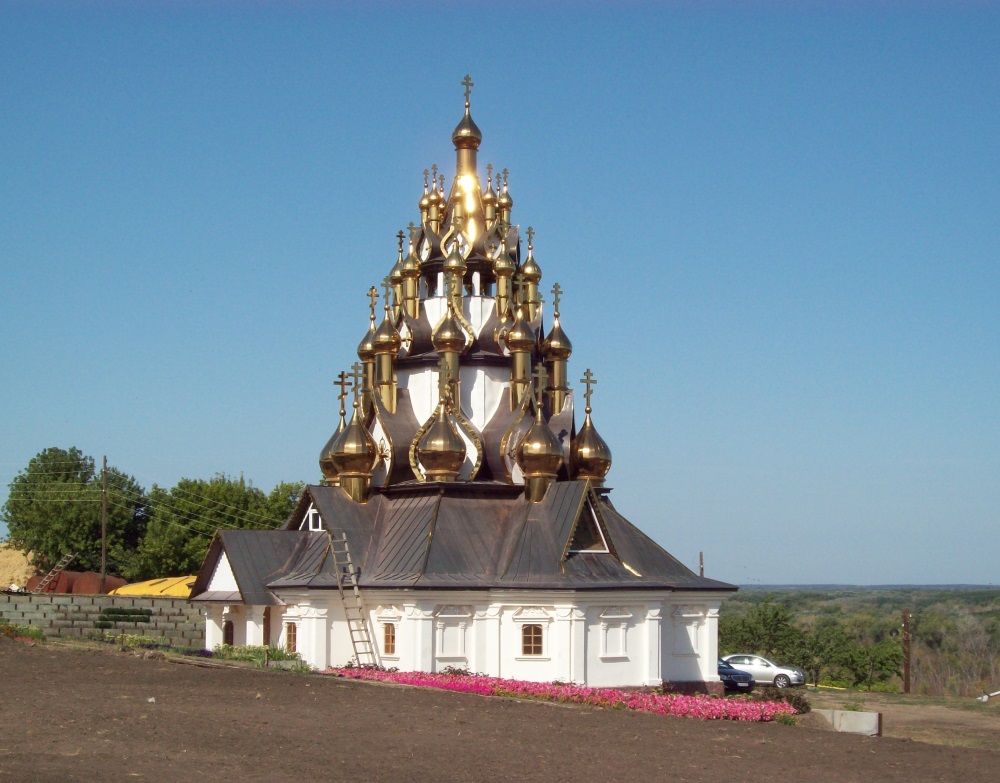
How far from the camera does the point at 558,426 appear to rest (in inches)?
1313

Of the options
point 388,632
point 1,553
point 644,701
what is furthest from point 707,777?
point 1,553

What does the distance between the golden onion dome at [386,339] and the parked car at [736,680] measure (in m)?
11.3

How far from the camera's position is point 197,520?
62781 mm

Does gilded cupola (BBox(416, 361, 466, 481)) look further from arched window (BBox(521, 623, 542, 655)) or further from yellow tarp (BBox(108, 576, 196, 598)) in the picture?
yellow tarp (BBox(108, 576, 196, 598))

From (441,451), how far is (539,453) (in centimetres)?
222

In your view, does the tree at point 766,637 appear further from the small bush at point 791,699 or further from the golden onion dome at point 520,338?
the golden onion dome at point 520,338

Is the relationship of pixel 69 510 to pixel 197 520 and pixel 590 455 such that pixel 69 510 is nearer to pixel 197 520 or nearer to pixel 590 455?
pixel 197 520

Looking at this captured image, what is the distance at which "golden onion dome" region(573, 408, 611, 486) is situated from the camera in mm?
32625

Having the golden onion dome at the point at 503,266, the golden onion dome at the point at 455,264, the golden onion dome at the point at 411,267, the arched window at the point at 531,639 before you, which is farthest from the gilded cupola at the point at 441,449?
the golden onion dome at the point at 411,267

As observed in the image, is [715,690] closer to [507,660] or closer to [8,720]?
[507,660]

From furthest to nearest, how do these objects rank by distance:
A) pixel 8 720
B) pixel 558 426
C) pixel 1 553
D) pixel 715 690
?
pixel 1 553, pixel 558 426, pixel 715 690, pixel 8 720

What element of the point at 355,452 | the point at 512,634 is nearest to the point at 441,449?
the point at 355,452

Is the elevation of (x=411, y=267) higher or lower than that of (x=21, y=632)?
higher

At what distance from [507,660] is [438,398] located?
22.4ft
